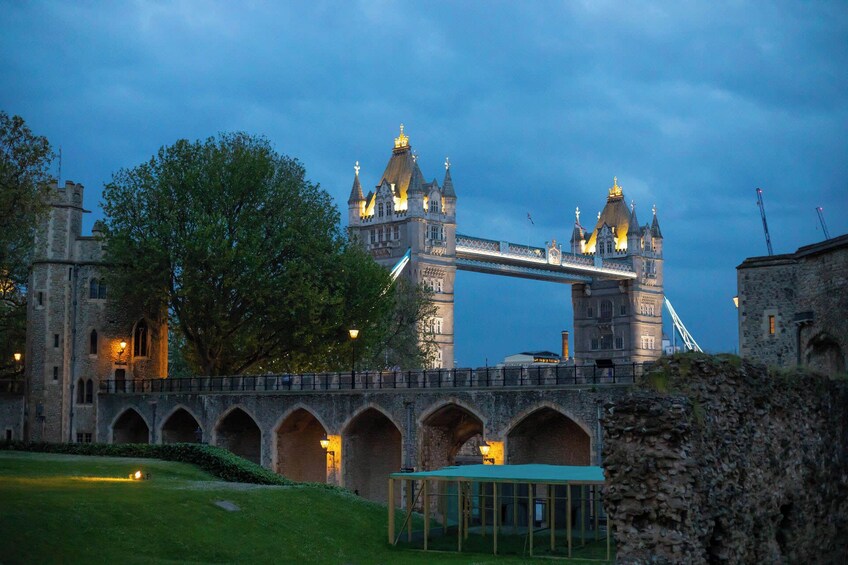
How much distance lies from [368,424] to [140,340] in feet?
55.3

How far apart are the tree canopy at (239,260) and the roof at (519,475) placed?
23724mm

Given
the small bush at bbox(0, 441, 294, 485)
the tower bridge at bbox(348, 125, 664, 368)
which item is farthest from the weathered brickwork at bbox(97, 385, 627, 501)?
the tower bridge at bbox(348, 125, 664, 368)

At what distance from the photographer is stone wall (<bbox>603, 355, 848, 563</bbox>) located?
1430cm

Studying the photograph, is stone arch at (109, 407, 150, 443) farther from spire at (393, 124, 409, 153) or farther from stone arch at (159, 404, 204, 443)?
spire at (393, 124, 409, 153)

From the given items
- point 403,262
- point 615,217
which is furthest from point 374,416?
point 615,217

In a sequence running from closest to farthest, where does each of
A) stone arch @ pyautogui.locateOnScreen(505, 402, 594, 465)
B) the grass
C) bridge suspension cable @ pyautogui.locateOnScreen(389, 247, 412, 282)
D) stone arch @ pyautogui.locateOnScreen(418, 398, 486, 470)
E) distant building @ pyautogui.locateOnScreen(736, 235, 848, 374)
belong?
the grass < distant building @ pyautogui.locateOnScreen(736, 235, 848, 374) < stone arch @ pyautogui.locateOnScreen(505, 402, 594, 465) < stone arch @ pyautogui.locateOnScreen(418, 398, 486, 470) < bridge suspension cable @ pyautogui.locateOnScreen(389, 247, 412, 282)

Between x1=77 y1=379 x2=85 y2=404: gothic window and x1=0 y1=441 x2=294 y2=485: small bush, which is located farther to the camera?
x1=77 y1=379 x2=85 y2=404: gothic window

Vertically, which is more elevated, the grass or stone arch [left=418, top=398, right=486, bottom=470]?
stone arch [left=418, top=398, right=486, bottom=470]

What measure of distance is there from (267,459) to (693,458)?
33.0 m

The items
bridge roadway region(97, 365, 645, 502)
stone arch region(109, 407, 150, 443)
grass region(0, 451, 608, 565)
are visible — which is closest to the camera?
grass region(0, 451, 608, 565)

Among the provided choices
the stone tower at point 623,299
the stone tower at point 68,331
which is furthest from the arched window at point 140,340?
the stone tower at point 623,299

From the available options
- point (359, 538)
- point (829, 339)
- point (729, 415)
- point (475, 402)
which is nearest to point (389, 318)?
Answer: point (475, 402)

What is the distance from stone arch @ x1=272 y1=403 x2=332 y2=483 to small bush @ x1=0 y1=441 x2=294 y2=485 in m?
8.69

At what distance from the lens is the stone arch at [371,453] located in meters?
43.4
